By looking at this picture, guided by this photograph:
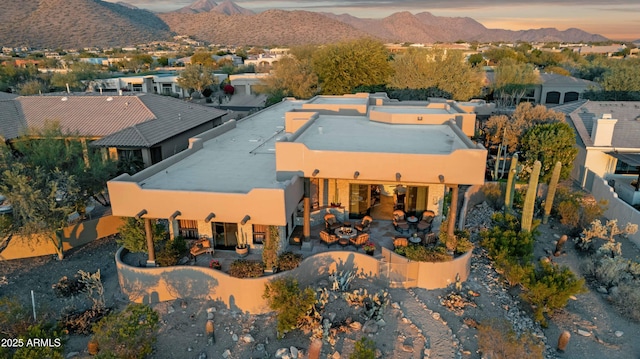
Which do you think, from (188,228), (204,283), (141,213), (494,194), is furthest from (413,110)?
(141,213)

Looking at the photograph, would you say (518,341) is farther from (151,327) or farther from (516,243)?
(151,327)

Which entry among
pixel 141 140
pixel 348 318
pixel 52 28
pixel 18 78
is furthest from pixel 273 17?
pixel 348 318

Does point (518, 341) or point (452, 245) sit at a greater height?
point (452, 245)

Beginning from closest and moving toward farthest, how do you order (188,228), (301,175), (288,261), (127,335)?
(127,335), (288,261), (301,175), (188,228)

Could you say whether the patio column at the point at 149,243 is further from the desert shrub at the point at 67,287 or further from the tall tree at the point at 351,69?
the tall tree at the point at 351,69

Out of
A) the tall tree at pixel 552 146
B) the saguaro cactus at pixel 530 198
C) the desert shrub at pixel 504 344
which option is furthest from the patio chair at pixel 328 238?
the tall tree at pixel 552 146

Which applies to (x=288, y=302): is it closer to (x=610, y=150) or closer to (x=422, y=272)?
(x=422, y=272)
